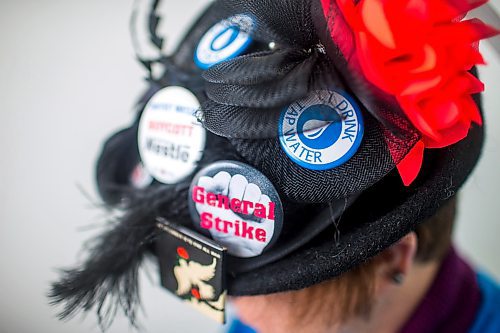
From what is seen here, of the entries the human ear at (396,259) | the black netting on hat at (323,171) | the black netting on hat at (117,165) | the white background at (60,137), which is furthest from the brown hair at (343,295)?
the white background at (60,137)

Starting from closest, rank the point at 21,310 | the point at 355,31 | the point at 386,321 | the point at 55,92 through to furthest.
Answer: the point at 355,31 < the point at 386,321 < the point at 21,310 < the point at 55,92

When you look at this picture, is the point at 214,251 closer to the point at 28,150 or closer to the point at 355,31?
the point at 355,31

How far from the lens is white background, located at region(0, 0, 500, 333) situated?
94cm

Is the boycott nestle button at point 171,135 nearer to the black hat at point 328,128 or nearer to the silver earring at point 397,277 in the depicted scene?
the black hat at point 328,128

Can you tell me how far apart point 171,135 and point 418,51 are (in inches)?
9.7

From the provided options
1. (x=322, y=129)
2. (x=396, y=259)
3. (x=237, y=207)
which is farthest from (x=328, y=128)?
(x=396, y=259)

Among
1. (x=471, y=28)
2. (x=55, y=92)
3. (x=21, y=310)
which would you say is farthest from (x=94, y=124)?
(x=471, y=28)

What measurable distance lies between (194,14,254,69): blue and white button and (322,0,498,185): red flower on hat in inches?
4.0

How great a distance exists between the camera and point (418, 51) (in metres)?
0.36

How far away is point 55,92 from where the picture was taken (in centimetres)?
98

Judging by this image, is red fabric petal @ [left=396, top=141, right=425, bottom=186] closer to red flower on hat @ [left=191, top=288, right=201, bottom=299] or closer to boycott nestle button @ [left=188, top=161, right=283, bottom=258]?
boycott nestle button @ [left=188, top=161, right=283, bottom=258]

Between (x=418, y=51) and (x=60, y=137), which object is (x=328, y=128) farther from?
(x=60, y=137)

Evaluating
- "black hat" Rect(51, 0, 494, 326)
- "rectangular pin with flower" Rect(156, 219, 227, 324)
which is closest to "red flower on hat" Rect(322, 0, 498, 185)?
"black hat" Rect(51, 0, 494, 326)

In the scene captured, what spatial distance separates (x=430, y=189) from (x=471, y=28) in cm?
14
